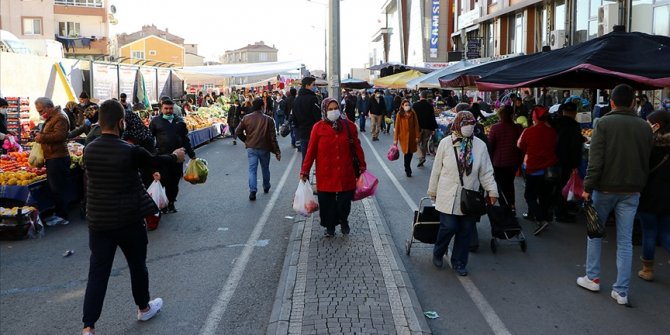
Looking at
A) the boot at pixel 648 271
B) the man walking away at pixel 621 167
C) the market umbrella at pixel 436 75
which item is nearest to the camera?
the man walking away at pixel 621 167

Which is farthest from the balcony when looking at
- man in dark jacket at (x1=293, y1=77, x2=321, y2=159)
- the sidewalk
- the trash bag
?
the sidewalk

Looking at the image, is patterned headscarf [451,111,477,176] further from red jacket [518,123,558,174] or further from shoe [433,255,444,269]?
red jacket [518,123,558,174]

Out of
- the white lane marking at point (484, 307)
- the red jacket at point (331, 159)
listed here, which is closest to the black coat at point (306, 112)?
the red jacket at point (331, 159)

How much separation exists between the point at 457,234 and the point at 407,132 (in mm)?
7613

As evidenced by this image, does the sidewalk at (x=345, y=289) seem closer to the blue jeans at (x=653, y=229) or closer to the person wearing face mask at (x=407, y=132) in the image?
the blue jeans at (x=653, y=229)

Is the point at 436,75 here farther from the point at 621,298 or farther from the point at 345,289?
the point at 345,289

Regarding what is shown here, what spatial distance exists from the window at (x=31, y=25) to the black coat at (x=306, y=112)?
4808 cm

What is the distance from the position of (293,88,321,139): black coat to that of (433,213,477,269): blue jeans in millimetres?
4752

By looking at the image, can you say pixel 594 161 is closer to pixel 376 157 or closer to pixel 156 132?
pixel 156 132

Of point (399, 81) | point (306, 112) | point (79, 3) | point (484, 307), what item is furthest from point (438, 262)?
point (79, 3)

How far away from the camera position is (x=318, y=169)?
763cm

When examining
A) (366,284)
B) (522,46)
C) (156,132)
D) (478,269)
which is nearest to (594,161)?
(478,269)

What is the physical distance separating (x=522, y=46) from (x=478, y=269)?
21499 mm

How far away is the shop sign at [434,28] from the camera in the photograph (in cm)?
4238
